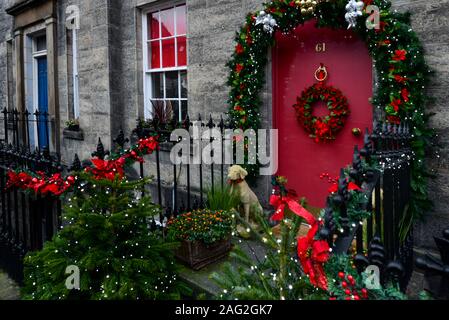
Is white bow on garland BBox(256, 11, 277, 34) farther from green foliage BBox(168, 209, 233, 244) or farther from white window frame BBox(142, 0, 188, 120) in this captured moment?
green foliage BBox(168, 209, 233, 244)

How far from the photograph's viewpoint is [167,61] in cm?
728

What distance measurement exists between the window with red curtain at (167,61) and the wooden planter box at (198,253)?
3508mm

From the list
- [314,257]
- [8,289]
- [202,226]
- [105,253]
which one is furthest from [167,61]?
[314,257]

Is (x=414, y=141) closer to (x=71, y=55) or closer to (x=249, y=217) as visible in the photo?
(x=249, y=217)

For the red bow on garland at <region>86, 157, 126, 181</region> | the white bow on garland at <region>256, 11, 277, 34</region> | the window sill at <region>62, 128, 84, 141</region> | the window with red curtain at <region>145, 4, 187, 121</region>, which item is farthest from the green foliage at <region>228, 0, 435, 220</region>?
the window sill at <region>62, 128, 84, 141</region>

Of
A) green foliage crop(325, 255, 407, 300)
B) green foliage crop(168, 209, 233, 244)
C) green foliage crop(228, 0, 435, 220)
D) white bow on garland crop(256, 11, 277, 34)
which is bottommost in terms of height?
green foliage crop(168, 209, 233, 244)

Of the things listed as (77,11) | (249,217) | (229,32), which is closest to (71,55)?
(77,11)

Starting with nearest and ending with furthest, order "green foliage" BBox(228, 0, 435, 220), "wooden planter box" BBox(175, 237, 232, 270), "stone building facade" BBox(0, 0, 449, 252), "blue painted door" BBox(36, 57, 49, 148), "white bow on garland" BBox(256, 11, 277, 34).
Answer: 1. "wooden planter box" BBox(175, 237, 232, 270)
2. "green foliage" BBox(228, 0, 435, 220)
3. "stone building facade" BBox(0, 0, 449, 252)
4. "white bow on garland" BBox(256, 11, 277, 34)
5. "blue painted door" BBox(36, 57, 49, 148)

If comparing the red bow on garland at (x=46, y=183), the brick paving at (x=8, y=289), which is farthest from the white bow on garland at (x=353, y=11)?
the brick paving at (x=8, y=289)

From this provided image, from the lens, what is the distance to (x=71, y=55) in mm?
9297

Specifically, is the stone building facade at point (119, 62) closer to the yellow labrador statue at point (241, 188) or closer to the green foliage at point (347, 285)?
the yellow labrador statue at point (241, 188)

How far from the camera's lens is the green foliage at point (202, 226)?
3.66 metres

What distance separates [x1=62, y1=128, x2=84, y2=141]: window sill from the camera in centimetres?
874

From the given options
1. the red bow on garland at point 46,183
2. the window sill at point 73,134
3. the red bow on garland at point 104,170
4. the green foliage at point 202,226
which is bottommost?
the green foliage at point 202,226
